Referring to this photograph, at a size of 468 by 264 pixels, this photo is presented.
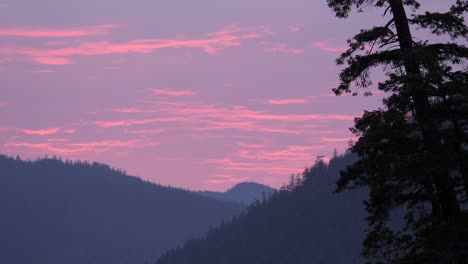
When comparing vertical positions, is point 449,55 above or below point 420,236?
above

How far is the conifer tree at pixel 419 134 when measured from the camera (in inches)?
897

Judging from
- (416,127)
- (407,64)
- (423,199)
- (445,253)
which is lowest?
(445,253)

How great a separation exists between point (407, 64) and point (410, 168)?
10.2ft

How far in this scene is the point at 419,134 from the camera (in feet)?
78.6

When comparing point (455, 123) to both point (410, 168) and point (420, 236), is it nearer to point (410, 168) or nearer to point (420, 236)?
point (410, 168)

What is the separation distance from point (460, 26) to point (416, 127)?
357 cm

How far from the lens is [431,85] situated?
23.0 m

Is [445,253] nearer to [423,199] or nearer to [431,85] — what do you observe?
[423,199]

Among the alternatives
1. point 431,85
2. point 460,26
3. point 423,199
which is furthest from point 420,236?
point 460,26

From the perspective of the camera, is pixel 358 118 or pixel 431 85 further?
pixel 358 118

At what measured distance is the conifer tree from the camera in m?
22.8

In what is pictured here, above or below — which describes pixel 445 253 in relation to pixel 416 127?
below

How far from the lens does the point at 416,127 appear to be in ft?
75.8

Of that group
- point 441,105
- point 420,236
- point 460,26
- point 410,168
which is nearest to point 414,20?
point 460,26
